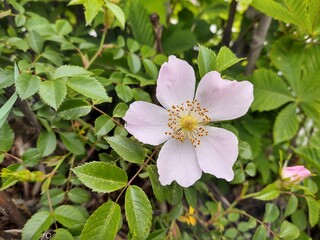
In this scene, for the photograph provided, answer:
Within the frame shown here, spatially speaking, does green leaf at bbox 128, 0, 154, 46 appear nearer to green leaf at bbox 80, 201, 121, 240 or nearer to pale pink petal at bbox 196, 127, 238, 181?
pale pink petal at bbox 196, 127, 238, 181

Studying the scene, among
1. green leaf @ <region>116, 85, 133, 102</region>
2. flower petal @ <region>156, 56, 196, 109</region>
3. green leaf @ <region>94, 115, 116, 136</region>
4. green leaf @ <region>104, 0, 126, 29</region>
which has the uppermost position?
green leaf @ <region>104, 0, 126, 29</region>

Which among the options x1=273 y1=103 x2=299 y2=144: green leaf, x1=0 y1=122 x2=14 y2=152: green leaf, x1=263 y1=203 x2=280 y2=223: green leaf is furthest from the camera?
x1=273 y1=103 x2=299 y2=144: green leaf

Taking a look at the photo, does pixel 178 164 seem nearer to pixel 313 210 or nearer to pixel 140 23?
pixel 313 210

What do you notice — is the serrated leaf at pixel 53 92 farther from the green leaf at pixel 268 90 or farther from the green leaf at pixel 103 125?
the green leaf at pixel 268 90

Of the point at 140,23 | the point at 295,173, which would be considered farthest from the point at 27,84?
the point at 295,173

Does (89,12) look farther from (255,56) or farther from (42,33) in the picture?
(255,56)

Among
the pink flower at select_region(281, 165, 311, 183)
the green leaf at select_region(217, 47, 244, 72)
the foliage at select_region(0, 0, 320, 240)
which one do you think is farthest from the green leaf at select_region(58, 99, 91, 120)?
the pink flower at select_region(281, 165, 311, 183)

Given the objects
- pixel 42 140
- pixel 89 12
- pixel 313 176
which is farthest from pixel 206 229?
pixel 89 12

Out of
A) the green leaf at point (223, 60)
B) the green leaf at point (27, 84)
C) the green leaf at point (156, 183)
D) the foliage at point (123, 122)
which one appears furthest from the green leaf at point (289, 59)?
the green leaf at point (27, 84)
